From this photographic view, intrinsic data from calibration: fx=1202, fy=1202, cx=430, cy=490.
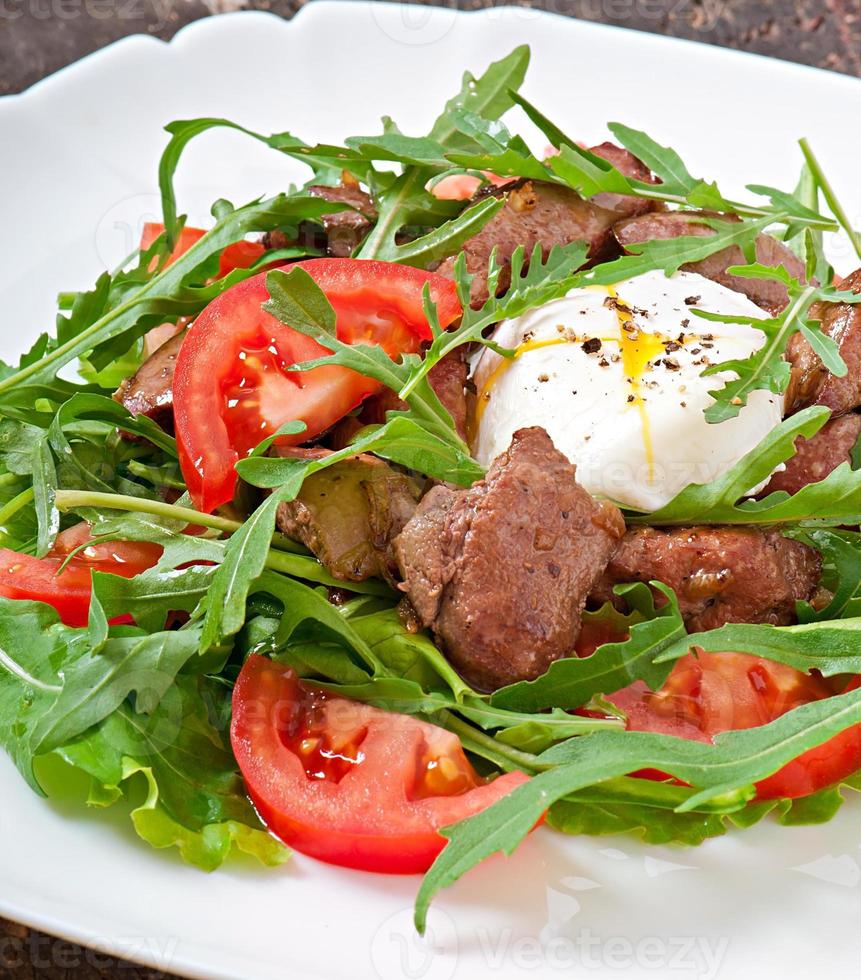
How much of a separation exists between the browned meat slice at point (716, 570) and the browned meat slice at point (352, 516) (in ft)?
2.07

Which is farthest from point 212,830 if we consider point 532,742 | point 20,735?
point 532,742

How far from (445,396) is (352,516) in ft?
1.85

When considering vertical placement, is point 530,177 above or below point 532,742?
above

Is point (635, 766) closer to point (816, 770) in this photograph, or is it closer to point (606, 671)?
point (606, 671)

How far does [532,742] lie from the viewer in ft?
10.2

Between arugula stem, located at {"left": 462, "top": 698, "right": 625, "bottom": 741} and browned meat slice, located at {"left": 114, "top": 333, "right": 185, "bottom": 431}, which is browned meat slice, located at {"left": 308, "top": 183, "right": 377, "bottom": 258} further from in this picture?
arugula stem, located at {"left": 462, "top": 698, "right": 625, "bottom": 741}

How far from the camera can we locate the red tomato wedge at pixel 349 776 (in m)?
2.92

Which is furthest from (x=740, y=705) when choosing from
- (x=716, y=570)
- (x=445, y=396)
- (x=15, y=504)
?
(x=15, y=504)

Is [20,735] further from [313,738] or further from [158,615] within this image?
[313,738]

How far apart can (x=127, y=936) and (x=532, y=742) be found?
1.09m

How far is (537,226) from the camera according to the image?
4.05 meters

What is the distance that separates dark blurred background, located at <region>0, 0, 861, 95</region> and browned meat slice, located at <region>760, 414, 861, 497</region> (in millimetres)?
3949

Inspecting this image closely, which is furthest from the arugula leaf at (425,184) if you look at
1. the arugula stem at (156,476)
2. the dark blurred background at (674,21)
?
A: the dark blurred background at (674,21)

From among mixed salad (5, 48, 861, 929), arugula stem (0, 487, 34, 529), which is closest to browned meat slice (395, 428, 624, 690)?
mixed salad (5, 48, 861, 929)
